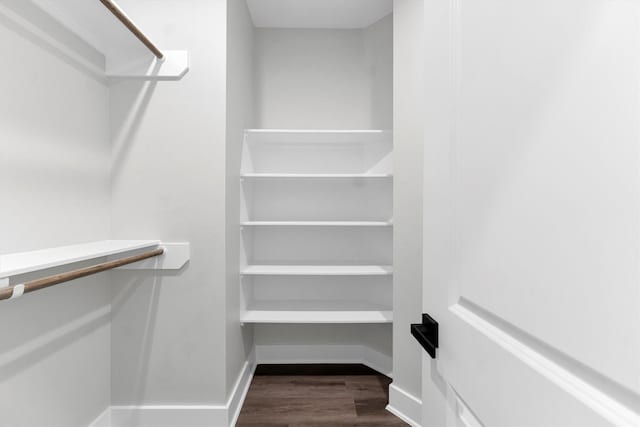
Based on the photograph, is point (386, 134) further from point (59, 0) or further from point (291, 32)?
point (59, 0)

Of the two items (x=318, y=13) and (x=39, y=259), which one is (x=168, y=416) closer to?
(x=39, y=259)

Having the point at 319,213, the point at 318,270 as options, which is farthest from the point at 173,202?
the point at 319,213

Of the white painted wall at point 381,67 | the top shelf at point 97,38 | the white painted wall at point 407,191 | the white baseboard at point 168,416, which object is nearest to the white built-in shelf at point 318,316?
the white painted wall at point 407,191

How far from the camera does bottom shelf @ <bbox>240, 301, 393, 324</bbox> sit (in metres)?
2.04

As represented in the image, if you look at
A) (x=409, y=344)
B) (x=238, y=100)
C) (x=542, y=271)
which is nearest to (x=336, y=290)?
(x=409, y=344)

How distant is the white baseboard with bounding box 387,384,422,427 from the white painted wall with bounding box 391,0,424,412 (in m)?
0.02

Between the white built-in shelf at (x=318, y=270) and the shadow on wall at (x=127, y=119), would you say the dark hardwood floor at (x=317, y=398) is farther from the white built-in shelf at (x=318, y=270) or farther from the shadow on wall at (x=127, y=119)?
the shadow on wall at (x=127, y=119)

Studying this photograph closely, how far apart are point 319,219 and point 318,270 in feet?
1.38

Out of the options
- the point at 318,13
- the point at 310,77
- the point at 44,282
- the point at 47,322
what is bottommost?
the point at 47,322

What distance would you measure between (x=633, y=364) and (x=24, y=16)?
1.67 m

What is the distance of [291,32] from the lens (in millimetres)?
2443

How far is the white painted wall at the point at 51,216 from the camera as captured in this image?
1.10 m

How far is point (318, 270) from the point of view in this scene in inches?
83.7

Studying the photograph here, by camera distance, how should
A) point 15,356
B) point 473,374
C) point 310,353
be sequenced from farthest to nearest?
point 310,353 < point 15,356 < point 473,374
